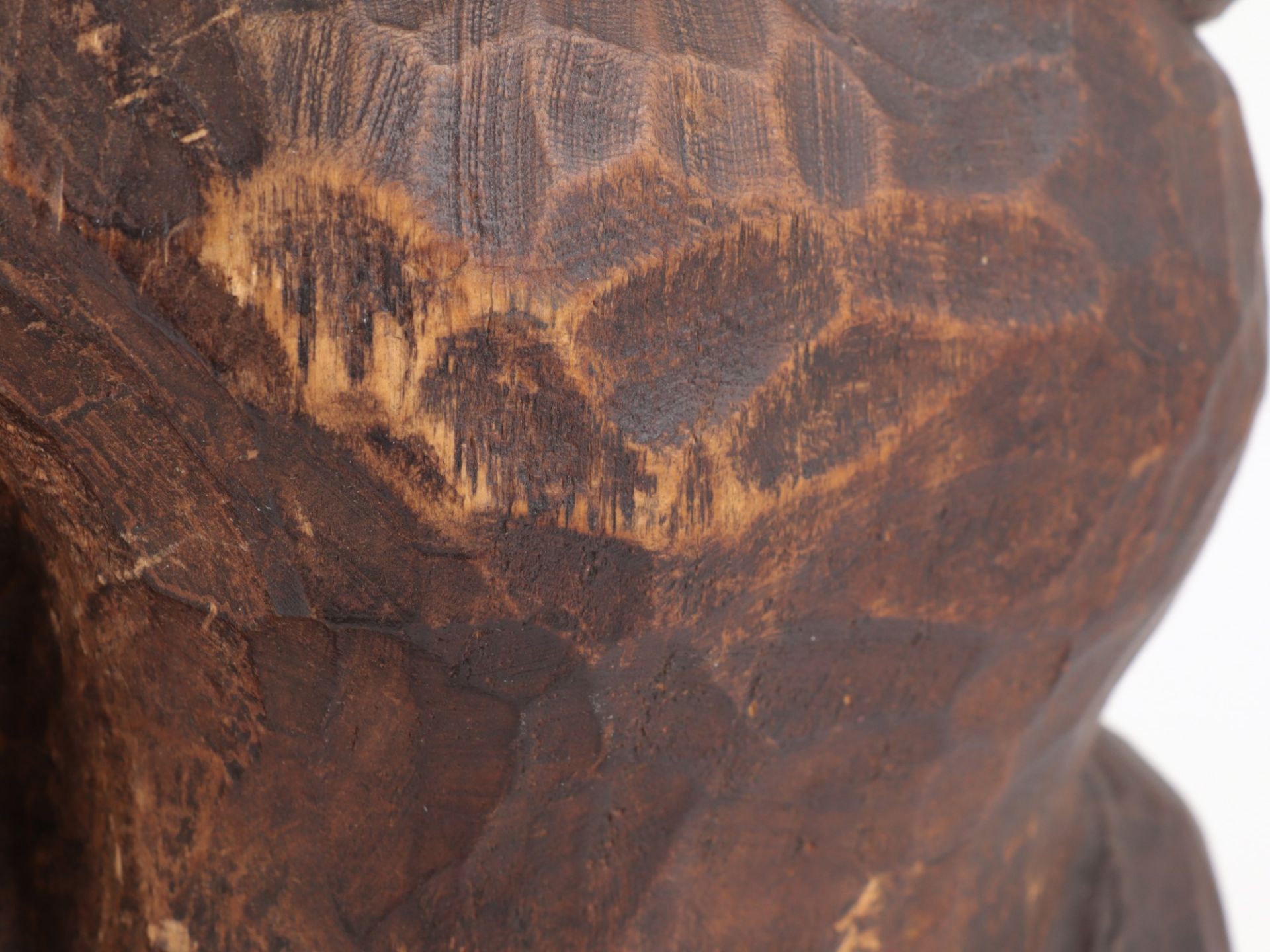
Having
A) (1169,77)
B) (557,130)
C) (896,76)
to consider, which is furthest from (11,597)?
(1169,77)

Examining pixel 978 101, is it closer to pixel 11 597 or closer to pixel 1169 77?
pixel 1169 77

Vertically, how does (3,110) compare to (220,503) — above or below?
above

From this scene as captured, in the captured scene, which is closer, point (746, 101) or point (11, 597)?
point (746, 101)

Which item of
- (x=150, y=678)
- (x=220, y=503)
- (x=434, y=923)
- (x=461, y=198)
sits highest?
(x=461, y=198)

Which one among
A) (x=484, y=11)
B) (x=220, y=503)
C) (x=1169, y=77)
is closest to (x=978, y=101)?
(x=1169, y=77)

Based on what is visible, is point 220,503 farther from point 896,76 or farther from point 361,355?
point 896,76

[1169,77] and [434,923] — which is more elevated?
[1169,77]
